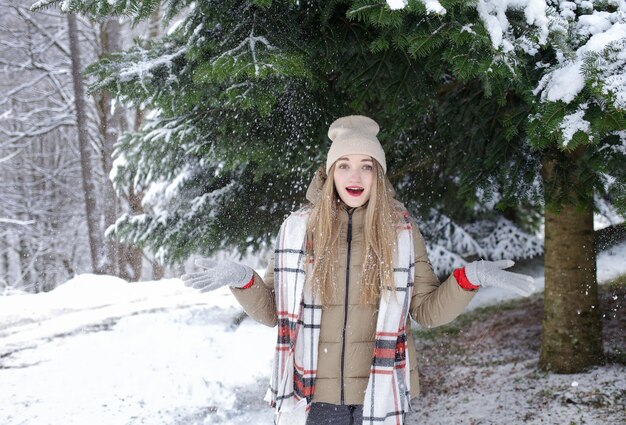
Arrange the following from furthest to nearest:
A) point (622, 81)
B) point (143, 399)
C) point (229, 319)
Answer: point (229, 319)
point (143, 399)
point (622, 81)

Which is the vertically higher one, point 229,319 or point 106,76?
point 106,76

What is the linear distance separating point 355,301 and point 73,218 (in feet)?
58.7

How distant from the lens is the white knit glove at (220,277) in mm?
2562

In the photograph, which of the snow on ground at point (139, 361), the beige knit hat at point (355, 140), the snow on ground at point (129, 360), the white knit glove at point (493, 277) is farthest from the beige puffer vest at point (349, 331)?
the snow on ground at point (129, 360)

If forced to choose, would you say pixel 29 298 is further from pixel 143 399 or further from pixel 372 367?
pixel 372 367

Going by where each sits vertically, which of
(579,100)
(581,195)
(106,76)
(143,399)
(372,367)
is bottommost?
(143,399)

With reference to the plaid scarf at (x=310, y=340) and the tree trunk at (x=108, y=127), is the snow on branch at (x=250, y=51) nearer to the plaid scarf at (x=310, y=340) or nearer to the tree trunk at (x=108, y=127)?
the plaid scarf at (x=310, y=340)

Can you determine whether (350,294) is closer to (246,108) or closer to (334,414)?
(334,414)

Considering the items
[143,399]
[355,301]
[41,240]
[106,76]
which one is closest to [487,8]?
[355,301]

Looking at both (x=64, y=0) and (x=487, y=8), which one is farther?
(x=64, y=0)

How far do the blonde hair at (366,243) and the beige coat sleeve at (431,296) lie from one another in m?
0.19

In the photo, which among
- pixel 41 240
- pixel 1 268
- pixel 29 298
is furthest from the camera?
pixel 1 268

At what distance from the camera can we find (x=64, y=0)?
301cm

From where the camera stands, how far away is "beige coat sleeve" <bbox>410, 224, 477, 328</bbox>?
2518 mm
